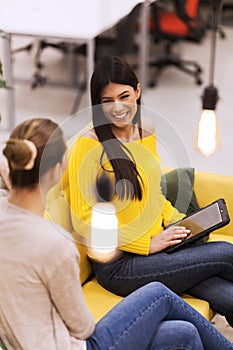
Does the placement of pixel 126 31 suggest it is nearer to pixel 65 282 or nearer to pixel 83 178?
pixel 83 178

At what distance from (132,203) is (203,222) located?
0.94 feet

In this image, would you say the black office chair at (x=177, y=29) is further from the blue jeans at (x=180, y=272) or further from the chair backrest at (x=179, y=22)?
the blue jeans at (x=180, y=272)

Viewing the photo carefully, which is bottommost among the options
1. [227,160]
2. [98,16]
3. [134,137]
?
[227,160]

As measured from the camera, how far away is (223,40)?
678 cm

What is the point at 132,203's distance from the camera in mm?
2205

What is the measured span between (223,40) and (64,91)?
1941 mm

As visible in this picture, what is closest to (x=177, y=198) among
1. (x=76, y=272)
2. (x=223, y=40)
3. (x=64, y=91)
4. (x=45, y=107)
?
(x=76, y=272)

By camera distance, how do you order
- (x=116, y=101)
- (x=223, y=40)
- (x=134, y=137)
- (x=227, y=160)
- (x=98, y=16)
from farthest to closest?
(x=223, y=40)
(x=98, y=16)
(x=227, y=160)
(x=134, y=137)
(x=116, y=101)

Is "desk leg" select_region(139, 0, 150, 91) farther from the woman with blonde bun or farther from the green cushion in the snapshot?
the woman with blonde bun

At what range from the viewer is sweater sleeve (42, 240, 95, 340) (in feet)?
5.23

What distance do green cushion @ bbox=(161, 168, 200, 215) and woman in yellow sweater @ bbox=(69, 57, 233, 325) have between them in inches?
3.2

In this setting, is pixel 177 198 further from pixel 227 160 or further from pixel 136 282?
pixel 227 160

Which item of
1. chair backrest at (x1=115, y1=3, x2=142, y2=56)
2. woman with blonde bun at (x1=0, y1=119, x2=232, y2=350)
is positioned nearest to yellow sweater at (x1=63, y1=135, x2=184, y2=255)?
woman with blonde bun at (x1=0, y1=119, x2=232, y2=350)

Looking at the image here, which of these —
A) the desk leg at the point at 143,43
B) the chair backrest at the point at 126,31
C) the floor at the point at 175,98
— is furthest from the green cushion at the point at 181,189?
the desk leg at the point at 143,43
